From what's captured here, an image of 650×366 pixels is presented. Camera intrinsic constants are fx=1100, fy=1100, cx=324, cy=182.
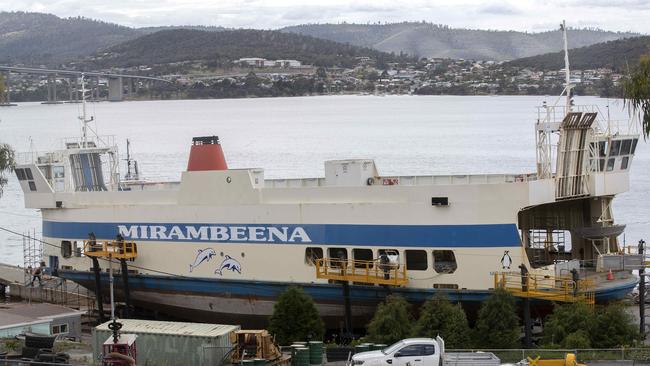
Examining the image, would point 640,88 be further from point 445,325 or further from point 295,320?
point 295,320

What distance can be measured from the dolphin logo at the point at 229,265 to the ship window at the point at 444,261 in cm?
538

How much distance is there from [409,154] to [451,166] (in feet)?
49.5

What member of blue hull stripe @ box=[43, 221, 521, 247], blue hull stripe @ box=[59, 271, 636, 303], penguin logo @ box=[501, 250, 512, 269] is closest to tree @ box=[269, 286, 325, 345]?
blue hull stripe @ box=[59, 271, 636, 303]

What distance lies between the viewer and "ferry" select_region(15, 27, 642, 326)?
25266 mm

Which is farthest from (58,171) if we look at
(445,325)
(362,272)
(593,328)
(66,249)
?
(593,328)

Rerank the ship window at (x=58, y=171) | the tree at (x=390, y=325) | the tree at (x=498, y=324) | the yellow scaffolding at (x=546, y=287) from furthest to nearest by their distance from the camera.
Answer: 1. the ship window at (x=58, y=171)
2. the yellow scaffolding at (x=546, y=287)
3. the tree at (x=390, y=325)
4. the tree at (x=498, y=324)

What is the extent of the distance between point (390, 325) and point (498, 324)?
230cm

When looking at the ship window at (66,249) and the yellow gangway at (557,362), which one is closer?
the yellow gangway at (557,362)

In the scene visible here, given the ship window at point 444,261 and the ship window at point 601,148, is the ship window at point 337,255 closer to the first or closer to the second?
the ship window at point 444,261

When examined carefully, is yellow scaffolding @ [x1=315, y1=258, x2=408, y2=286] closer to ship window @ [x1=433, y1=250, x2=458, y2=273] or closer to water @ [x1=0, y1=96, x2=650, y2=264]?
ship window @ [x1=433, y1=250, x2=458, y2=273]

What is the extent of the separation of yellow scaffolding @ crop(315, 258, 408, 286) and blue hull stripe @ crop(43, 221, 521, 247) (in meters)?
0.49

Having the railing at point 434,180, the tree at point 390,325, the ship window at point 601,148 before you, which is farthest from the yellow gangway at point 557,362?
the ship window at point 601,148

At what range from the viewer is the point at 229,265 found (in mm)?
28328

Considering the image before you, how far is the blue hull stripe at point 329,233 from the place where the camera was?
82.3 ft
